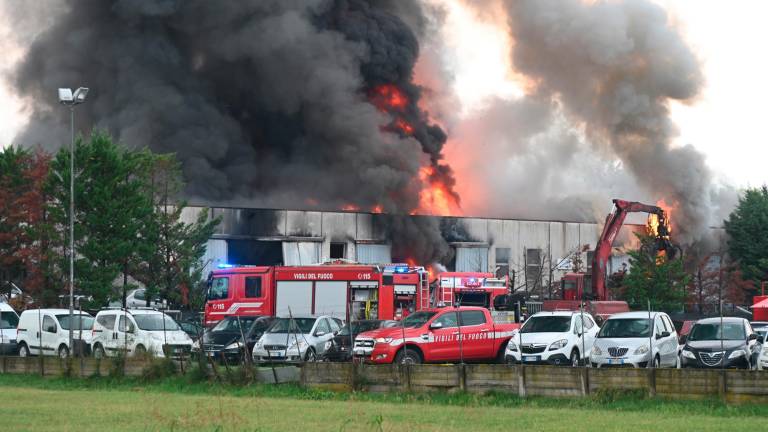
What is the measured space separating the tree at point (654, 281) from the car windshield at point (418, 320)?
25.2 metres

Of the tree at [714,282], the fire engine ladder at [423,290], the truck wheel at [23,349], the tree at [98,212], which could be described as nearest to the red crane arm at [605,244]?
the fire engine ladder at [423,290]

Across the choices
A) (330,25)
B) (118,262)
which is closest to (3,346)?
(118,262)

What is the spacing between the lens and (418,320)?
28656 millimetres

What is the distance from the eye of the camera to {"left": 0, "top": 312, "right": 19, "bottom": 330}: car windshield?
39031mm

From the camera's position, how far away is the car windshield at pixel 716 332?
27938 mm

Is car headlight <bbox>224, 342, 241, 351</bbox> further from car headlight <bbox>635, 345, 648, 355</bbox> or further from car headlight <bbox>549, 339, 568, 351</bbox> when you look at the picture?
car headlight <bbox>635, 345, 648, 355</bbox>

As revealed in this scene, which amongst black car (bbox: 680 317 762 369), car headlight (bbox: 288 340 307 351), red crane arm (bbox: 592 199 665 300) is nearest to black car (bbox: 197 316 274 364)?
car headlight (bbox: 288 340 307 351)

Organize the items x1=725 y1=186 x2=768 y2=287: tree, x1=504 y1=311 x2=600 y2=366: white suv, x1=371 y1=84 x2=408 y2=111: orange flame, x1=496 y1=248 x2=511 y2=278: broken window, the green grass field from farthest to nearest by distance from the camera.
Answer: x1=371 y1=84 x2=408 y2=111: orange flame, x1=496 y1=248 x2=511 y2=278: broken window, x1=725 y1=186 x2=768 y2=287: tree, x1=504 y1=311 x2=600 y2=366: white suv, the green grass field

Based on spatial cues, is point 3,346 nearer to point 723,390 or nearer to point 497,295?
point 497,295

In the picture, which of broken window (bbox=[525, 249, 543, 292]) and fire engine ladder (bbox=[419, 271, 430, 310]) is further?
broken window (bbox=[525, 249, 543, 292])

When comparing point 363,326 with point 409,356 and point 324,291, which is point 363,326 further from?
point 324,291

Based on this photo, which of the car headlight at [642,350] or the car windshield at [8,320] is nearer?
the car headlight at [642,350]

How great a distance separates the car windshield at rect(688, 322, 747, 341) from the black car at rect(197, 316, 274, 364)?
1176cm

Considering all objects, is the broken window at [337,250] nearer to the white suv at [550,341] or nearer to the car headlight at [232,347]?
the car headlight at [232,347]
